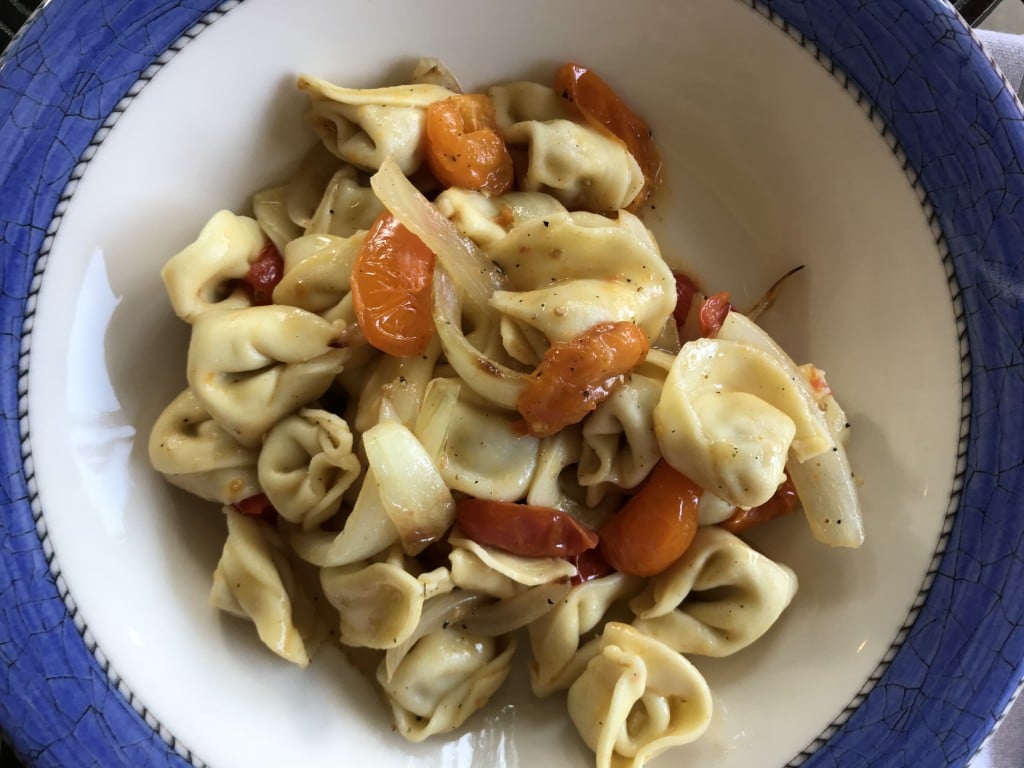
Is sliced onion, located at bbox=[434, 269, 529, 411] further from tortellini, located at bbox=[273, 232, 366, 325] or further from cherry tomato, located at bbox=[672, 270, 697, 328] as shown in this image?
cherry tomato, located at bbox=[672, 270, 697, 328]

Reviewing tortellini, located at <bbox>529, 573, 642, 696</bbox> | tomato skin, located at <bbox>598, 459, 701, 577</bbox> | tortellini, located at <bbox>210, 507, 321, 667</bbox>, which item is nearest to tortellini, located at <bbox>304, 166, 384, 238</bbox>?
tortellini, located at <bbox>210, 507, 321, 667</bbox>

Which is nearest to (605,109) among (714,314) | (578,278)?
(578,278)

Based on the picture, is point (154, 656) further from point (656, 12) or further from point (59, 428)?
point (656, 12)

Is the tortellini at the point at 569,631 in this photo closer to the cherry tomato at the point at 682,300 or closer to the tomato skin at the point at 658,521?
the tomato skin at the point at 658,521

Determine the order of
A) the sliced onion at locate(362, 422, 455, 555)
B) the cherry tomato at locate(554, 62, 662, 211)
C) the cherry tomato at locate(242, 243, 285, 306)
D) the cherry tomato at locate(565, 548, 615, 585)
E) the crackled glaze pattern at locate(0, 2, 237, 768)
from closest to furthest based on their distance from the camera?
the crackled glaze pattern at locate(0, 2, 237, 768)
the sliced onion at locate(362, 422, 455, 555)
the cherry tomato at locate(565, 548, 615, 585)
the cherry tomato at locate(242, 243, 285, 306)
the cherry tomato at locate(554, 62, 662, 211)

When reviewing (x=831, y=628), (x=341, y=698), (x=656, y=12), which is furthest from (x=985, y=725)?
(x=656, y=12)

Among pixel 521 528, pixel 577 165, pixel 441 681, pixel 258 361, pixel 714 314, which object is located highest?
pixel 577 165

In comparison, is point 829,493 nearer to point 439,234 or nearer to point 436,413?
point 436,413
